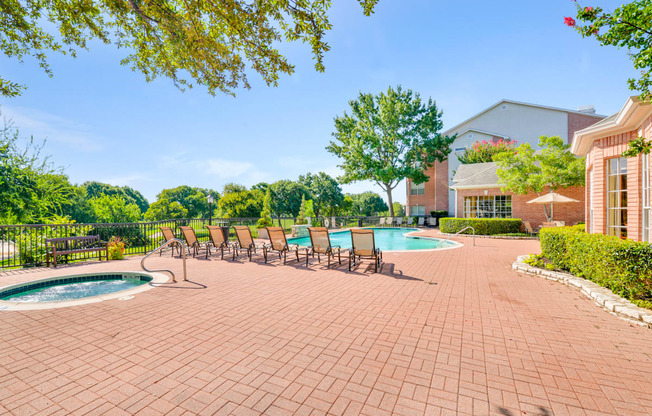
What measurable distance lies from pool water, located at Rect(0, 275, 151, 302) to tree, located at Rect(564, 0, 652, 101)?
971 cm

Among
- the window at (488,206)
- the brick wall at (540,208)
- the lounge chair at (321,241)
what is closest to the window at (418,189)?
the window at (488,206)

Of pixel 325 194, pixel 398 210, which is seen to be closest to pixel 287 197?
pixel 325 194

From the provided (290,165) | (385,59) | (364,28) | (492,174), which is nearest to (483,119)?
(492,174)

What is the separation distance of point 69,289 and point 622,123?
13.3 meters

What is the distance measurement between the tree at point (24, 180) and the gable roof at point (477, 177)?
24.2 m

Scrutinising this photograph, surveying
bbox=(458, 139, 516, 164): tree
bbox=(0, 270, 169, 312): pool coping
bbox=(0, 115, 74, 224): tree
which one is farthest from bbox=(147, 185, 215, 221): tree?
bbox=(0, 270, 169, 312): pool coping

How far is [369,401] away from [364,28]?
10.2 meters

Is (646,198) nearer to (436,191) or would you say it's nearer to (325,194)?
(436,191)

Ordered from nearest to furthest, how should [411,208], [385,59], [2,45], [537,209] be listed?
1. [2,45]
2. [385,59]
3. [537,209]
4. [411,208]

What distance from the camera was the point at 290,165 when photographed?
53312mm

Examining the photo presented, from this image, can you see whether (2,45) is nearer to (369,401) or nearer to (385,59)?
(369,401)

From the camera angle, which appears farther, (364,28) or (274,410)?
(364,28)

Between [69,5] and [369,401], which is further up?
[69,5]

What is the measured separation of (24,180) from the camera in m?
13.5
